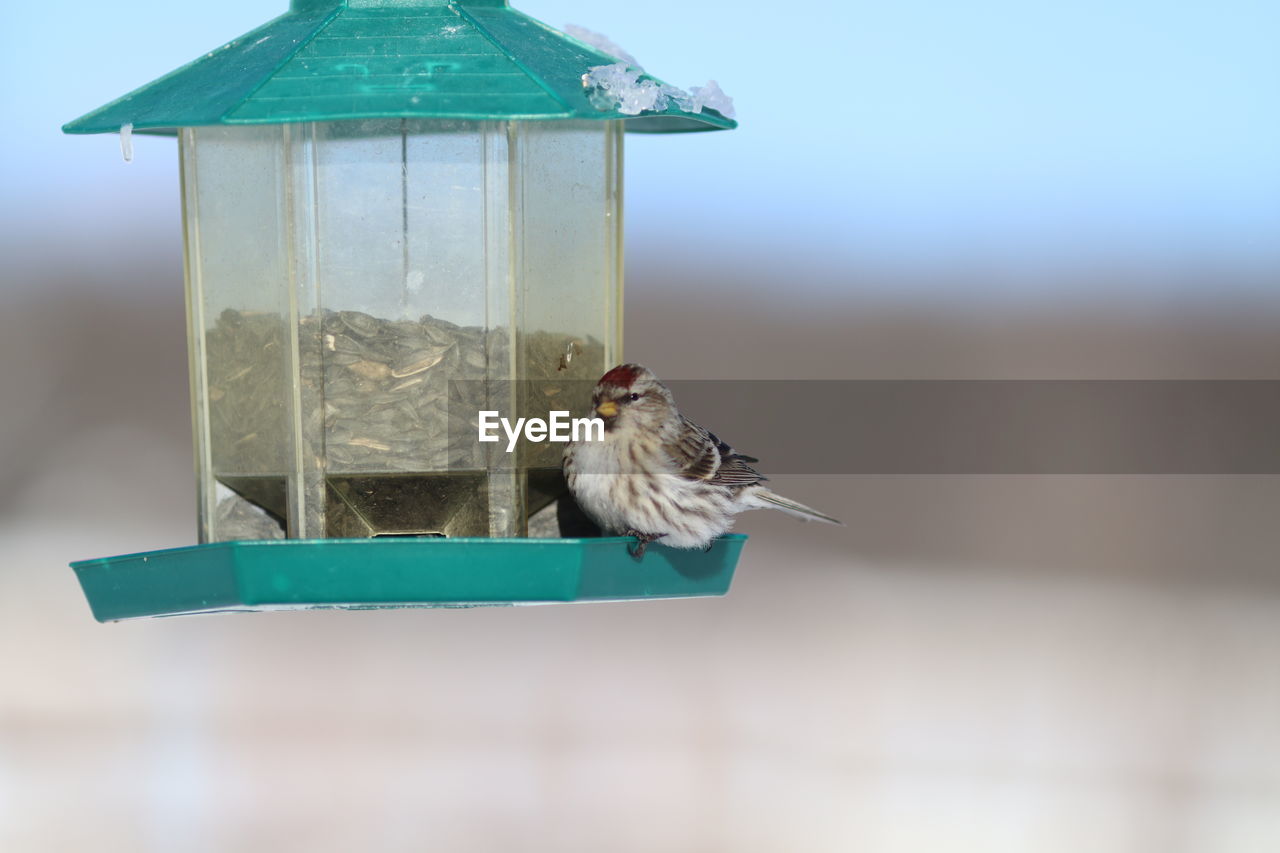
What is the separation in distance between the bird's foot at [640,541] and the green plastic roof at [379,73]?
868 mm

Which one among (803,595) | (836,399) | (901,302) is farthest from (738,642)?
(901,302)

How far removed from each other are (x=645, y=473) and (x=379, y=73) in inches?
44.9

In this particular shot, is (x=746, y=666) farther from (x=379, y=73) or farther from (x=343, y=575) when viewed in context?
(x=379, y=73)

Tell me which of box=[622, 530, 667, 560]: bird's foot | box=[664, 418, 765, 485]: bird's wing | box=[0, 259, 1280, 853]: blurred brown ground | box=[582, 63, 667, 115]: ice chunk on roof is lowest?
box=[0, 259, 1280, 853]: blurred brown ground

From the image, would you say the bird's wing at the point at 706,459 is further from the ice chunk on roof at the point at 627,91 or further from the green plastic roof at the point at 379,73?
the ice chunk on roof at the point at 627,91

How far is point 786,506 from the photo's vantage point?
409cm

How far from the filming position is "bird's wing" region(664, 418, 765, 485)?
11.8 ft

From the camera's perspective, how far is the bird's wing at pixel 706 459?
141 inches

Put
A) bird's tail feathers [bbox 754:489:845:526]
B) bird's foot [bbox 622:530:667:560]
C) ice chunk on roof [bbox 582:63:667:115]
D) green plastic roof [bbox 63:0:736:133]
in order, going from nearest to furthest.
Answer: green plastic roof [bbox 63:0:736:133], ice chunk on roof [bbox 582:63:667:115], bird's foot [bbox 622:530:667:560], bird's tail feathers [bbox 754:489:845:526]

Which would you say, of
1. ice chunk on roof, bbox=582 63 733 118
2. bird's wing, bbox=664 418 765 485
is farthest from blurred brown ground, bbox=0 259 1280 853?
ice chunk on roof, bbox=582 63 733 118

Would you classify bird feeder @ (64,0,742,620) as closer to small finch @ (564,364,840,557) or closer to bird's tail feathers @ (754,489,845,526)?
small finch @ (564,364,840,557)

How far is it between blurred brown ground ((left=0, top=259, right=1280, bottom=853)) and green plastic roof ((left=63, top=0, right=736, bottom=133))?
11.1ft

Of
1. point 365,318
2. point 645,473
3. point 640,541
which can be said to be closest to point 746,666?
point 645,473

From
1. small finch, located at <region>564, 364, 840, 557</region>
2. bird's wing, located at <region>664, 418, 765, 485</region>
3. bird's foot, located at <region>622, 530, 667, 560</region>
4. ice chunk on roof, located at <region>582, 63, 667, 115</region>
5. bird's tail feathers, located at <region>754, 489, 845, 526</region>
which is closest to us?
ice chunk on roof, located at <region>582, 63, 667, 115</region>
